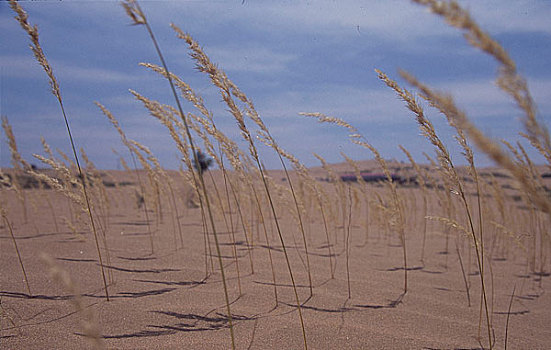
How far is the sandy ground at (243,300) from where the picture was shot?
1.96 m

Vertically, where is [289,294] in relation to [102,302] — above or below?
below

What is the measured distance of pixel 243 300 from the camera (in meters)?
2.50

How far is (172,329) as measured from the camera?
199 centimetres

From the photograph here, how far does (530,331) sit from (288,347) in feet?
5.56

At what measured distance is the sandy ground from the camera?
1.96 meters

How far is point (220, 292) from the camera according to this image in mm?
2584

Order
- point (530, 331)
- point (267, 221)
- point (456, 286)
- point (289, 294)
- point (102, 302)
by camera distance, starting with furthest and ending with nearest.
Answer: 1. point (267, 221)
2. point (456, 286)
3. point (289, 294)
4. point (530, 331)
5. point (102, 302)

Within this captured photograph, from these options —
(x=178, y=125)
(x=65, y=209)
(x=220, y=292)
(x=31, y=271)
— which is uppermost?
(x=178, y=125)

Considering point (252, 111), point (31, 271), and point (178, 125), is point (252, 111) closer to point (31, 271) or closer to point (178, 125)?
point (178, 125)

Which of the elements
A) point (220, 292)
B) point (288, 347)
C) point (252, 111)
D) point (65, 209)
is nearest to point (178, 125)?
point (252, 111)

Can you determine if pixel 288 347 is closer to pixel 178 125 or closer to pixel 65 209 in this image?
pixel 178 125

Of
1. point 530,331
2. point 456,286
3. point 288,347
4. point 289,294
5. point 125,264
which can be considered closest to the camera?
point 288,347

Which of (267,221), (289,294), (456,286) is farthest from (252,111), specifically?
(267,221)

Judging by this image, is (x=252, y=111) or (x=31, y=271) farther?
(x=31, y=271)
